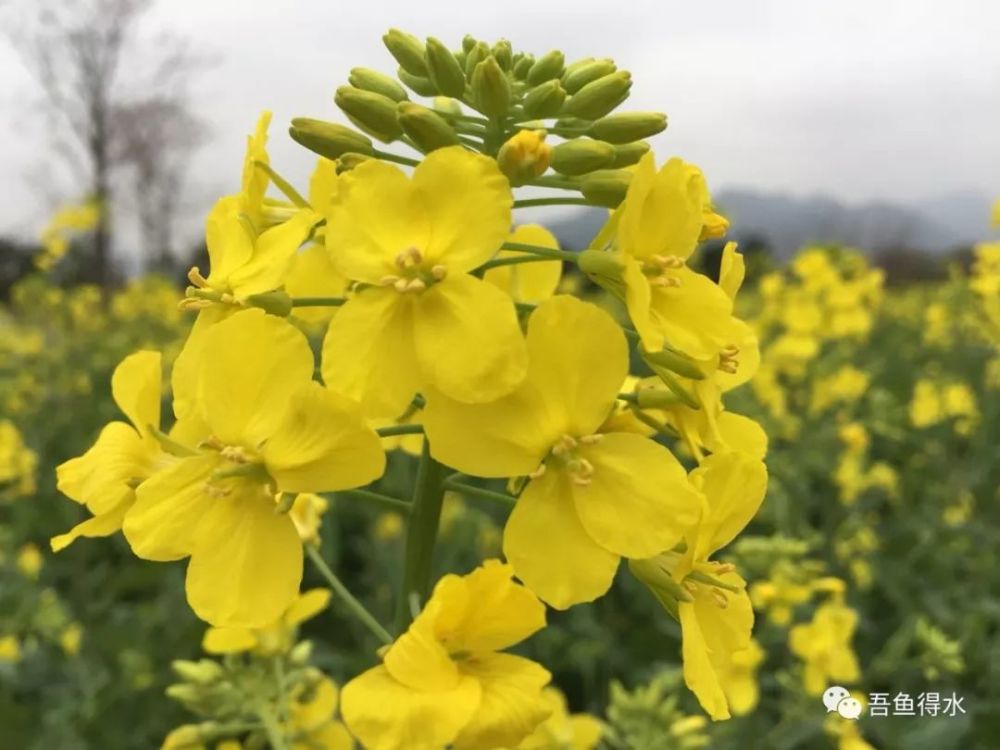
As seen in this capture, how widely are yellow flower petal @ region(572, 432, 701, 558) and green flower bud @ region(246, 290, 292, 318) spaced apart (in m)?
0.47

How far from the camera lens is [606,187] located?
4.42 ft

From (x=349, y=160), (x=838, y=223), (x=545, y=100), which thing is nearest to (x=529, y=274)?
(x=545, y=100)

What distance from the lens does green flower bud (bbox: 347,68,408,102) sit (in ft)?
4.78

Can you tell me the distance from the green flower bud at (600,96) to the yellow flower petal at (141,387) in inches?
30.0

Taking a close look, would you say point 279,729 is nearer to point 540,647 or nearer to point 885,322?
point 540,647

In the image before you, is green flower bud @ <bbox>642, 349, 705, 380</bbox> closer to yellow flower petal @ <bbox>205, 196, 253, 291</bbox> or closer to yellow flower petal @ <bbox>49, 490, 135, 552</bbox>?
yellow flower petal @ <bbox>205, 196, 253, 291</bbox>

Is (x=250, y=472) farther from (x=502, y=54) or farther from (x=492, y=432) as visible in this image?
(x=502, y=54)

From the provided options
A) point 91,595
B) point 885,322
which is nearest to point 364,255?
point 91,595

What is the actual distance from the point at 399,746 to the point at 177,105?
2950 centimetres

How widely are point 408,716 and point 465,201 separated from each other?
2.13 feet

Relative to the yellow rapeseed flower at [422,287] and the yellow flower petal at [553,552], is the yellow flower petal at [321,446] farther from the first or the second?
the yellow flower petal at [553,552]

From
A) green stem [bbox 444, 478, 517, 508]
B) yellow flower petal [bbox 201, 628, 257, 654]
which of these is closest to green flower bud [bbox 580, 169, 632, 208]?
green stem [bbox 444, 478, 517, 508]

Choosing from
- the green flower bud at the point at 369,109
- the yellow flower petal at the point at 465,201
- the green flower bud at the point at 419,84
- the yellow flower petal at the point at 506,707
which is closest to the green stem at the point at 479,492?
the yellow flower petal at the point at 506,707

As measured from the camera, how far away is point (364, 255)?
1.20 meters
